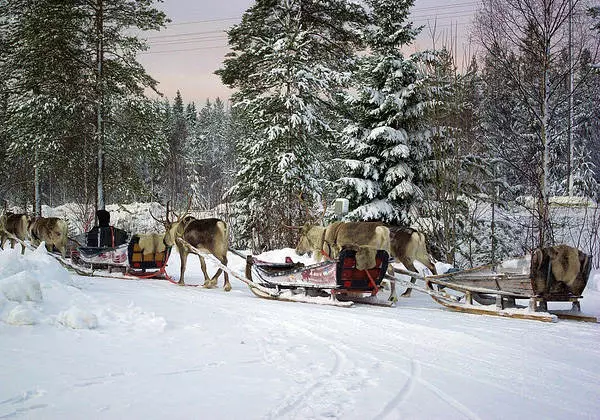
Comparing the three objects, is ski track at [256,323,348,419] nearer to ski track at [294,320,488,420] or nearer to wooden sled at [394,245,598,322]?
ski track at [294,320,488,420]

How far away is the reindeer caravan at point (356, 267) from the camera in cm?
649

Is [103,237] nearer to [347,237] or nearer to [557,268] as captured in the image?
[347,237]

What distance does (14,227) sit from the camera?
14.5 metres

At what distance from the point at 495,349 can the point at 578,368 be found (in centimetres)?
74

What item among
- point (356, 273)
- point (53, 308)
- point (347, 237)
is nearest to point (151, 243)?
point (347, 237)

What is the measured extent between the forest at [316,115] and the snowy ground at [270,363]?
756 centimetres

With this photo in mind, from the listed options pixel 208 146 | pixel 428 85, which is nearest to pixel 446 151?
pixel 428 85

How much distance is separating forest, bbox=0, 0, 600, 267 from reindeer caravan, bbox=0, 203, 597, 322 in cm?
369

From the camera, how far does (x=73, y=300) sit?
516 cm

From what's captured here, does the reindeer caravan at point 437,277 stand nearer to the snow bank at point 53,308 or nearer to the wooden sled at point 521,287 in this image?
the wooden sled at point 521,287

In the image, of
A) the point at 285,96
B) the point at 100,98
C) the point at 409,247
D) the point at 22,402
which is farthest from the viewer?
the point at 100,98

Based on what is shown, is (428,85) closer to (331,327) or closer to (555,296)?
(555,296)

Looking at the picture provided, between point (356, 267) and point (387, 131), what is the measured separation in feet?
26.2

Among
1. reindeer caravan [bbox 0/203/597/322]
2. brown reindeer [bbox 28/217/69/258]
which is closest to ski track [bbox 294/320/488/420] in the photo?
reindeer caravan [bbox 0/203/597/322]
